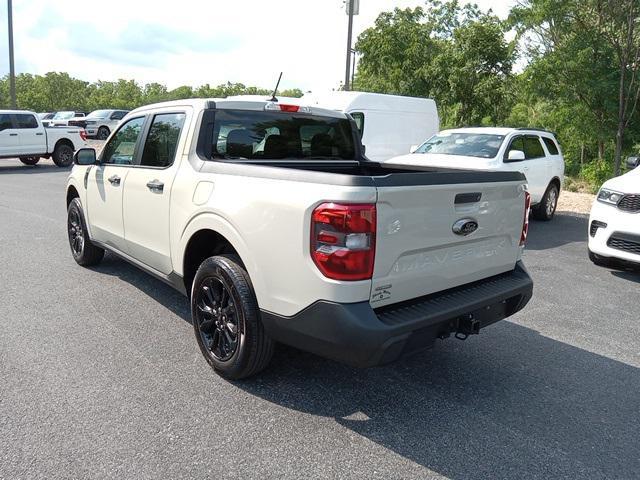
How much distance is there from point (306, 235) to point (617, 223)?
16.2 feet

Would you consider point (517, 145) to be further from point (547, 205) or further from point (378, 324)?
point (378, 324)

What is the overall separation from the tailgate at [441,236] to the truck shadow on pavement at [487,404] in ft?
2.43

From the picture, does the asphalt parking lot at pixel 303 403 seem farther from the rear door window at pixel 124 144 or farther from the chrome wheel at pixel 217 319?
the rear door window at pixel 124 144

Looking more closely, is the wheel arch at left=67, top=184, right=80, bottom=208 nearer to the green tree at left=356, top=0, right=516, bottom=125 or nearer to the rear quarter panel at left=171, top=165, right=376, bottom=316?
the rear quarter panel at left=171, top=165, right=376, bottom=316

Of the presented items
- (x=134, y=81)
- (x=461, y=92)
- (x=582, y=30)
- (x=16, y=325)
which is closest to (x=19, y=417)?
(x=16, y=325)

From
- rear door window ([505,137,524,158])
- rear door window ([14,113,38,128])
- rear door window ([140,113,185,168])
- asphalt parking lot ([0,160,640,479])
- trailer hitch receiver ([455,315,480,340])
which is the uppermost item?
rear door window ([14,113,38,128])

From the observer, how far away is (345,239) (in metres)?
2.66

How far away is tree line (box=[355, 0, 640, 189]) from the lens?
1355 centimetres

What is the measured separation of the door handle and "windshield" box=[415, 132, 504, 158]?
20.6ft

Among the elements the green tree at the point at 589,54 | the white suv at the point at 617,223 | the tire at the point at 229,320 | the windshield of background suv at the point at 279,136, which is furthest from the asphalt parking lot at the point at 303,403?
the green tree at the point at 589,54

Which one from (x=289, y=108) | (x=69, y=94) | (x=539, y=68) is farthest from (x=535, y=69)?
(x=69, y=94)

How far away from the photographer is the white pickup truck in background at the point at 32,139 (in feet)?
58.0

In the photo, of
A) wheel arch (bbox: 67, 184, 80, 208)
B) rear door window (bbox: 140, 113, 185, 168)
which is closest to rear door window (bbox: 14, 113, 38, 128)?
wheel arch (bbox: 67, 184, 80, 208)

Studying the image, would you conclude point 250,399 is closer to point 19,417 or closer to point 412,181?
point 19,417
